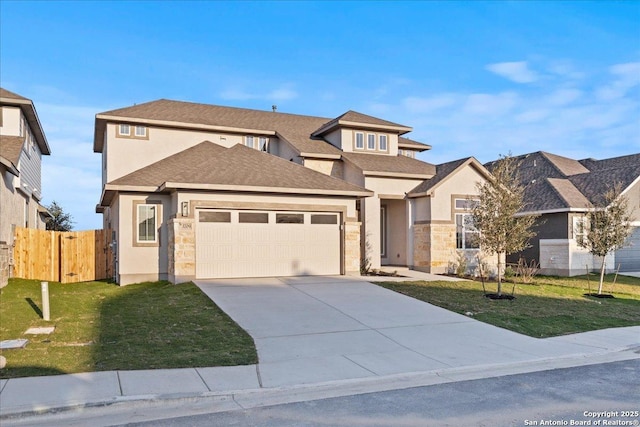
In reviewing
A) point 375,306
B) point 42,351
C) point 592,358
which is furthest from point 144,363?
point 592,358

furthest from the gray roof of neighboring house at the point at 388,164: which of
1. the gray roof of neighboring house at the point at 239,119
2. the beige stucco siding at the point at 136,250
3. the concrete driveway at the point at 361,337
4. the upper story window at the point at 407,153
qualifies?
the beige stucco siding at the point at 136,250

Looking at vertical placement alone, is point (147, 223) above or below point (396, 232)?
above

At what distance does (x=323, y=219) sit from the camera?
19.2 m

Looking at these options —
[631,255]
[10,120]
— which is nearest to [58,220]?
[10,120]

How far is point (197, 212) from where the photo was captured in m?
17.3

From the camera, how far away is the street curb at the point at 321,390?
20.8 ft

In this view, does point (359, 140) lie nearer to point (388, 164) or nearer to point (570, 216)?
point (388, 164)

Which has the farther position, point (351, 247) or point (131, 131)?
point (131, 131)

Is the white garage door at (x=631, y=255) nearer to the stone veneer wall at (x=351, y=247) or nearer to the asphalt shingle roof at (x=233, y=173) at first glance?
the stone veneer wall at (x=351, y=247)

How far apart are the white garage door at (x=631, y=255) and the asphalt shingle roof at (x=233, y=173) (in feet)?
53.8

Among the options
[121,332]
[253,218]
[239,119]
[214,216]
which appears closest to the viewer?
[121,332]

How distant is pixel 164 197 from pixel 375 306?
29.6 ft

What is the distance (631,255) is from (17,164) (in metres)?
29.2

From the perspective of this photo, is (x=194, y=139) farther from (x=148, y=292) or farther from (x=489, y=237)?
(x=489, y=237)
